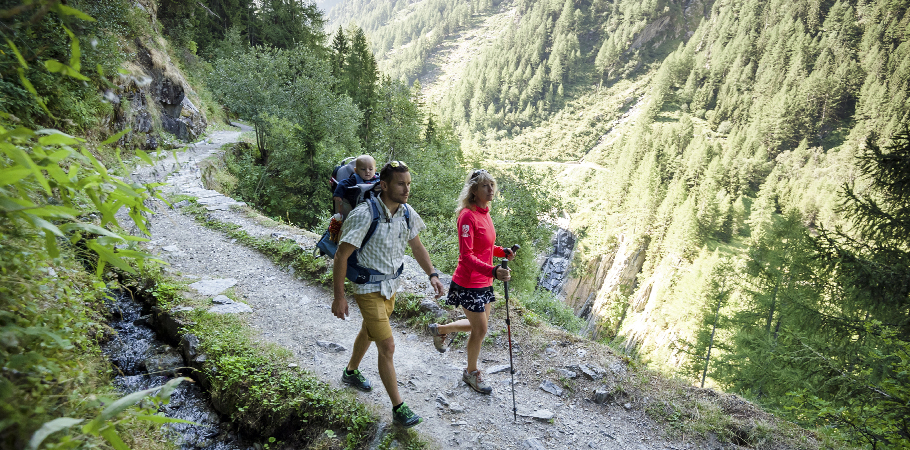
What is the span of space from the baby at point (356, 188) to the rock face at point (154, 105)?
38.4 feet

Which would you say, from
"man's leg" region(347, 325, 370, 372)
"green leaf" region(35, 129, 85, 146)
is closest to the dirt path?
"man's leg" region(347, 325, 370, 372)

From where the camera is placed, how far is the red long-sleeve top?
434 centimetres

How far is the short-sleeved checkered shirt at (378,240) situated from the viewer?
3.40 metres

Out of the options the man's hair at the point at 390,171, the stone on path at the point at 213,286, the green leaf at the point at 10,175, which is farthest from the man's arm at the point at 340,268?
the stone on path at the point at 213,286

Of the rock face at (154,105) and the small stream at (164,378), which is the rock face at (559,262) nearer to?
the rock face at (154,105)

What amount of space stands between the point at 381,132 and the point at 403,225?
27.5 meters

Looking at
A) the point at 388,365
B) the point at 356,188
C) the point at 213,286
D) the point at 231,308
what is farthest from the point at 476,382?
the point at 213,286

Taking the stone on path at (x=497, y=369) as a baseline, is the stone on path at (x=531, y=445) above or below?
above

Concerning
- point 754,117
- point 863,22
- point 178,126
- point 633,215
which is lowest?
point 633,215

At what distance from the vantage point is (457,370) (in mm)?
5543

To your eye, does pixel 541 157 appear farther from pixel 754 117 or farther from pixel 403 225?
pixel 403 225

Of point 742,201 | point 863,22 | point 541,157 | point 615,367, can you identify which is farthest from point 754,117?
point 615,367

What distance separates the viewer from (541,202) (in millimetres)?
24156

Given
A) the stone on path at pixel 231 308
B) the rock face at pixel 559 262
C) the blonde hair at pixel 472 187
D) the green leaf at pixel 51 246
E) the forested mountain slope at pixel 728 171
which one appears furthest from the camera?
the rock face at pixel 559 262
